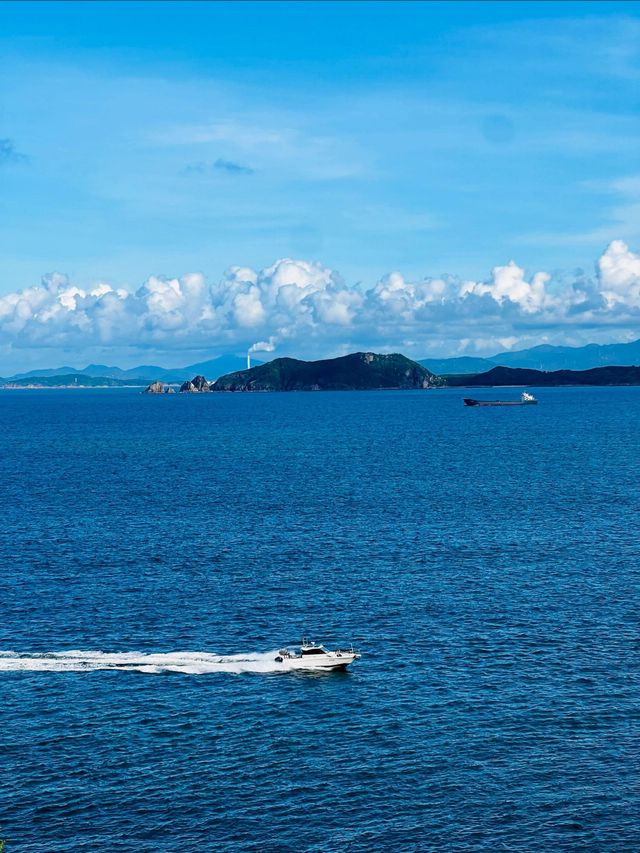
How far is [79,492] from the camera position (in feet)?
623

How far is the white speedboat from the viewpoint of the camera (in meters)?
84.9

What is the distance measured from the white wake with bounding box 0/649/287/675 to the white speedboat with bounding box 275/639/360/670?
27.9 inches

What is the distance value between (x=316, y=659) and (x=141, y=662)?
16.2m

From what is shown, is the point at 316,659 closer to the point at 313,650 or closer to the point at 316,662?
the point at 316,662

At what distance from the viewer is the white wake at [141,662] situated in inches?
3351

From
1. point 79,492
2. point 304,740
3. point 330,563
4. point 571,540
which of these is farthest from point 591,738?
point 79,492

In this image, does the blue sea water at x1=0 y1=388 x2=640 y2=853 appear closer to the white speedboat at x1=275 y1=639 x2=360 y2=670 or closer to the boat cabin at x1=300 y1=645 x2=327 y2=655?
the white speedboat at x1=275 y1=639 x2=360 y2=670

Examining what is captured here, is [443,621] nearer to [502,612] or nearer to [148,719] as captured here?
[502,612]

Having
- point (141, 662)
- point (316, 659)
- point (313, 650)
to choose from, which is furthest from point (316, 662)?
point (141, 662)

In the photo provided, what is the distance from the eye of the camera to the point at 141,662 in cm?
8644

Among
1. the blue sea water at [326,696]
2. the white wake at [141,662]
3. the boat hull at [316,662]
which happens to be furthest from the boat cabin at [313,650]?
the blue sea water at [326,696]

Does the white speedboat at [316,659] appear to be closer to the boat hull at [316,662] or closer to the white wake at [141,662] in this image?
the boat hull at [316,662]

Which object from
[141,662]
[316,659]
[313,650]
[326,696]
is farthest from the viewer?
[141,662]

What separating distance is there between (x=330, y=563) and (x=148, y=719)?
170ft
